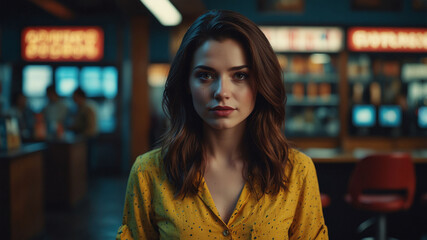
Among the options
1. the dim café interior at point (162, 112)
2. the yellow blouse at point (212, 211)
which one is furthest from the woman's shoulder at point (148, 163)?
the dim café interior at point (162, 112)

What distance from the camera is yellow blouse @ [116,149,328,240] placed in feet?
3.57

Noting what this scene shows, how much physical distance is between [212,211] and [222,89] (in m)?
0.35

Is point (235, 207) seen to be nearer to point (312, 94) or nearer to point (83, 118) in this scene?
point (83, 118)

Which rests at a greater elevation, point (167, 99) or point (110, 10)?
point (110, 10)

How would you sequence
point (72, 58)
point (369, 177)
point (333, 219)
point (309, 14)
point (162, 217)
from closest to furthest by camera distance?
point (162, 217)
point (369, 177)
point (333, 219)
point (309, 14)
point (72, 58)

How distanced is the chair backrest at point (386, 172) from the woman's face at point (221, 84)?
7.00 feet

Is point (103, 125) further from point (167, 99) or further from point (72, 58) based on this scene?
point (167, 99)

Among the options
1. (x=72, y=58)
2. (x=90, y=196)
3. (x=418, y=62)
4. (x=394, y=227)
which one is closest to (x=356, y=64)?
(x=418, y=62)

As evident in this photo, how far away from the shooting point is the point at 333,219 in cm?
371

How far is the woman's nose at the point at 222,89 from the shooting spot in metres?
1.06

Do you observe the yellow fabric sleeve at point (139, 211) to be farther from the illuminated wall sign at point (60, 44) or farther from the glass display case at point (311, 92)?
the illuminated wall sign at point (60, 44)

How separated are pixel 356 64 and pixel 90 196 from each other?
191 inches

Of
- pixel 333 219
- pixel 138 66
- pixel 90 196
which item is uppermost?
pixel 138 66

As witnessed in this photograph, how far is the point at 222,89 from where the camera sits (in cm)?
106
